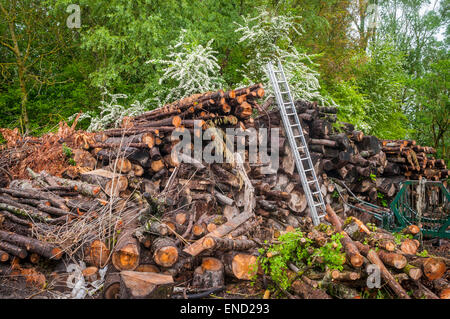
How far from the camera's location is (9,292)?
3441 mm

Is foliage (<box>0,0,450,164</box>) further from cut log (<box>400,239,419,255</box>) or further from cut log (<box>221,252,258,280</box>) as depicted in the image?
cut log (<box>400,239,419,255</box>)

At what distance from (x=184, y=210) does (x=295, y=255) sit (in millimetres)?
1603

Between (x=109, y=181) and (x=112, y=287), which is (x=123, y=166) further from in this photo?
(x=112, y=287)

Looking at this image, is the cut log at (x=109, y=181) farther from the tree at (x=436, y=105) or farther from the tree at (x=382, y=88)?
the tree at (x=436, y=105)

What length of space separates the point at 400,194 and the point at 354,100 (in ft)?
19.0

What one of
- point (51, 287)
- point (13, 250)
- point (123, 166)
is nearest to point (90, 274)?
point (51, 287)

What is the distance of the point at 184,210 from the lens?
4.48m

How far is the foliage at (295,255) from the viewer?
3.37m

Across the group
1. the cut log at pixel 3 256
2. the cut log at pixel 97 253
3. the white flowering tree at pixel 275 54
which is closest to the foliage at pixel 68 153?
the cut log at pixel 3 256

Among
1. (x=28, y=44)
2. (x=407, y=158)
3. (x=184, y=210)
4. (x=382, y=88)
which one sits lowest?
(x=184, y=210)

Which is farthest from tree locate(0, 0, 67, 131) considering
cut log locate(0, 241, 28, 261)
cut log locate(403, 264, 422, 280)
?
cut log locate(403, 264, 422, 280)

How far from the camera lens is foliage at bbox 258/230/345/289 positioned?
337cm
